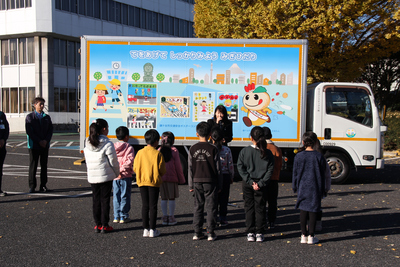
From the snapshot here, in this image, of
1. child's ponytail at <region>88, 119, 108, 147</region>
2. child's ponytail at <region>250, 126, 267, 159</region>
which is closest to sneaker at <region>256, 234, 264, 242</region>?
child's ponytail at <region>250, 126, 267, 159</region>

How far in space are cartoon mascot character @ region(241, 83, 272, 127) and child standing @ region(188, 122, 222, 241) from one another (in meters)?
4.63

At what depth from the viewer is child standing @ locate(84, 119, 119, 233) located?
19.6 feet

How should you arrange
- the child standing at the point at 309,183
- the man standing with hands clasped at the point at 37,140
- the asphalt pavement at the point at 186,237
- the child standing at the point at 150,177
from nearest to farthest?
the asphalt pavement at the point at 186,237
the child standing at the point at 309,183
the child standing at the point at 150,177
the man standing with hands clasped at the point at 37,140

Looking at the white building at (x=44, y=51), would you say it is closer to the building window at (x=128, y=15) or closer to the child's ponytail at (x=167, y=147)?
the building window at (x=128, y=15)

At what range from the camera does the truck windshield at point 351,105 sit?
10445 millimetres

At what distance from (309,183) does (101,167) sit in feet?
9.36

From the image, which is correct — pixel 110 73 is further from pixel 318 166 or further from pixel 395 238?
pixel 395 238

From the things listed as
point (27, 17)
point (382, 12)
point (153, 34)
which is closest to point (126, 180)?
point (382, 12)

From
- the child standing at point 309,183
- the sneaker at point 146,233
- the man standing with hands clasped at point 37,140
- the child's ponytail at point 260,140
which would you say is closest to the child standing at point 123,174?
the sneaker at point 146,233

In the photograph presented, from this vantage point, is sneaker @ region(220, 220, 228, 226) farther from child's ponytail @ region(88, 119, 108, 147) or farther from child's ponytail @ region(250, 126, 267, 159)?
child's ponytail @ region(88, 119, 108, 147)

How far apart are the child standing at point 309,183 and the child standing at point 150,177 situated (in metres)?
1.86

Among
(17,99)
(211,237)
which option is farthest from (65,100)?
(211,237)

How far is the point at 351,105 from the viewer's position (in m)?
10.5

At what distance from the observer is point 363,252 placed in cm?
531
